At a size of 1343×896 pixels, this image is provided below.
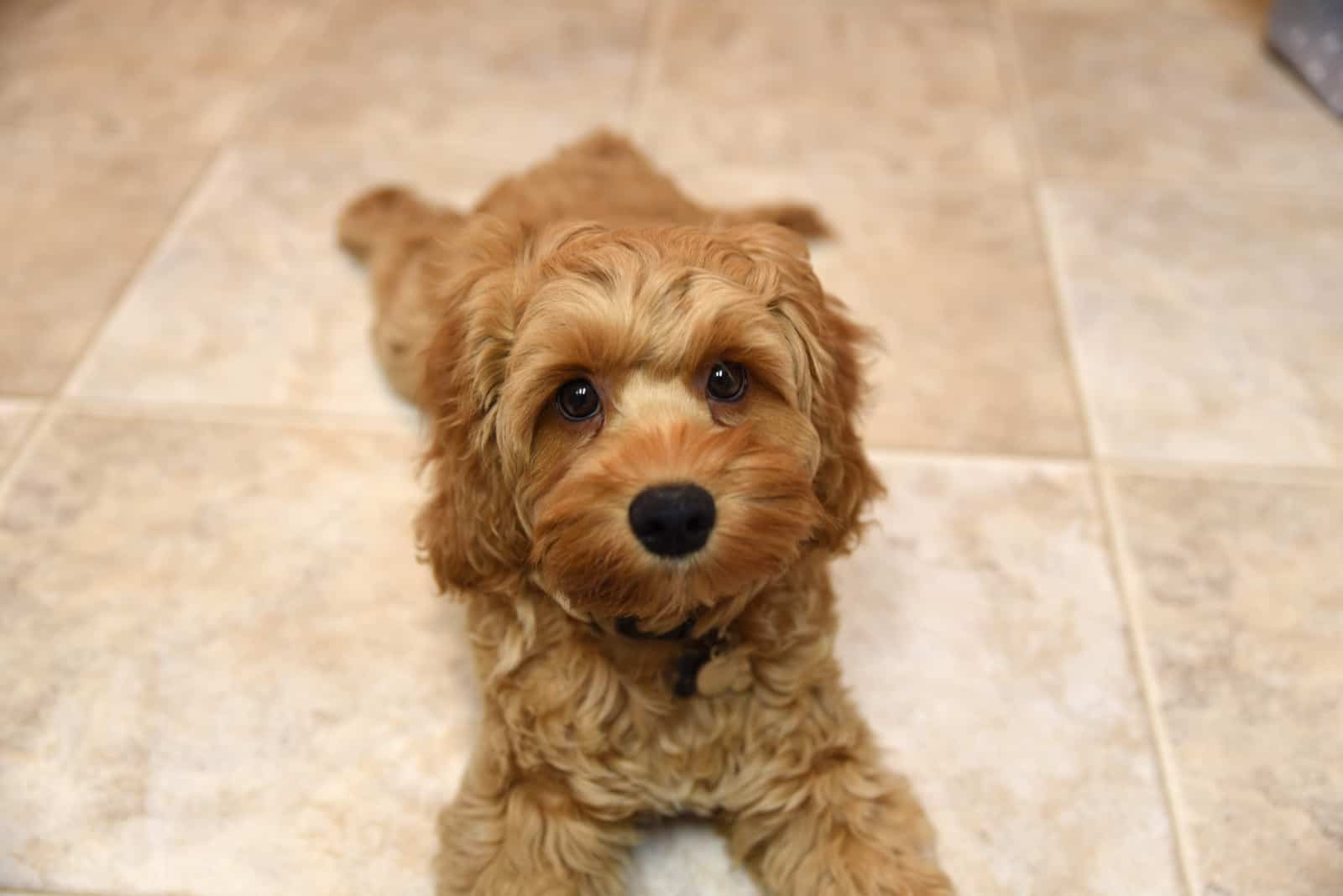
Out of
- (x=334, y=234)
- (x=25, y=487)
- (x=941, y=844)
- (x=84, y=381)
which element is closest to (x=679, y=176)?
(x=334, y=234)

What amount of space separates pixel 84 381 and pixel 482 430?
48.0 inches

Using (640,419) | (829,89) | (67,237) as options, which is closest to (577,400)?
(640,419)

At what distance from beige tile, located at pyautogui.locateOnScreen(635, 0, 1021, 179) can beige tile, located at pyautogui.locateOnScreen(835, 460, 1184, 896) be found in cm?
106

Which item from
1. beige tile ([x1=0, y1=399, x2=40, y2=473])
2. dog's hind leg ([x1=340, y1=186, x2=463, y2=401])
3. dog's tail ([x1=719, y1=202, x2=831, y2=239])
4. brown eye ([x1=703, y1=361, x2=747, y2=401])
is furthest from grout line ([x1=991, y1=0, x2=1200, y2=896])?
beige tile ([x1=0, y1=399, x2=40, y2=473])

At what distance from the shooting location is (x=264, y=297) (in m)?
2.38

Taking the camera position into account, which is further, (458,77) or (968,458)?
(458,77)

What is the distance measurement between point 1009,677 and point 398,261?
4.28 ft

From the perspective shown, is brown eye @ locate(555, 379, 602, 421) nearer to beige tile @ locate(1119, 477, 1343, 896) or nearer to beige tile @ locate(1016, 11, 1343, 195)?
beige tile @ locate(1119, 477, 1343, 896)

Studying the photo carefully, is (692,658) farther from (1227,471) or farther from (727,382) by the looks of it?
(1227,471)

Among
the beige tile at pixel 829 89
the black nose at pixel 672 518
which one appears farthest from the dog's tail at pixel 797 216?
the black nose at pixel 672 518

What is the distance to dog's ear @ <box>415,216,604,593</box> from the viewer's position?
1.31 m

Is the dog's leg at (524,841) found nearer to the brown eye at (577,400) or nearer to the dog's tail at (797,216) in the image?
the brown eye at (577,400)

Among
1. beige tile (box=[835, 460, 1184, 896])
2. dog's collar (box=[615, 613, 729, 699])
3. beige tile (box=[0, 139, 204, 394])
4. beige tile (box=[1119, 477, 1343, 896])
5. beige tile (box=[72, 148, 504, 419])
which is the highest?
dog's collar (box=[615, 613, 729, 699])

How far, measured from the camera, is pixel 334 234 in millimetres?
2514
